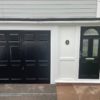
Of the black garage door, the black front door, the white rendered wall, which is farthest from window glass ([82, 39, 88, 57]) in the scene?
the black garage door

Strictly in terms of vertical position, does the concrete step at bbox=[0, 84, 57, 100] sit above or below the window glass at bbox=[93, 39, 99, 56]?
below

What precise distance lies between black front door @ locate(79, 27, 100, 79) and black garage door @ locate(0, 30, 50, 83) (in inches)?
62.2

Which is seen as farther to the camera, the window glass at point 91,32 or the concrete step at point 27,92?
the window glass at point 91,32

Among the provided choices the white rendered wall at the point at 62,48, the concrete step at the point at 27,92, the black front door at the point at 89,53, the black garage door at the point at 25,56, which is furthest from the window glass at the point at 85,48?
the concrete step at the point at 27,92

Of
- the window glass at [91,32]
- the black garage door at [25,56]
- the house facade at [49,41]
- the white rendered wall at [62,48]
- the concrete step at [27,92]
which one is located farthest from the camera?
the black garage door at [25,56]

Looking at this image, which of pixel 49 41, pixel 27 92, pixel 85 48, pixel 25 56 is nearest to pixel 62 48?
pixel 49 41

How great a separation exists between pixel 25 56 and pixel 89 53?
295cm

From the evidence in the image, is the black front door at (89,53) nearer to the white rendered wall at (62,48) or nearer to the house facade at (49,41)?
the house facade at (49,41)

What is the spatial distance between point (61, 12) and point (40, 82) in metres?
3.39

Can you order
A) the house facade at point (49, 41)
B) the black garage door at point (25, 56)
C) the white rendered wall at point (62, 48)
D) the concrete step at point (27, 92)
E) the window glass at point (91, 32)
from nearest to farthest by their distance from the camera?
the concrete step at point (27, 92) → the house facade at point (49, 41) → the white rendered wall at point (62, 48) → the window glass at point (91, 32) → the black garage door at point (25, 56)

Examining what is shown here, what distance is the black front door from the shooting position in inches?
393

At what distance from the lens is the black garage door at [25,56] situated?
1006 centimetres

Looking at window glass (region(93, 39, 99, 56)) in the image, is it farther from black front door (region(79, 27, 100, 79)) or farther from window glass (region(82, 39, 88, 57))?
window glass (region(82, 39, 88, 57))

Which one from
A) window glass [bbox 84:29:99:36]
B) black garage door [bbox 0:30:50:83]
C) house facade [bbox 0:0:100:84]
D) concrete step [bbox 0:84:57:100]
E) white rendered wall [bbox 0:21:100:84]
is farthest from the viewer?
black garage door [bbox 0:30:50:83]
